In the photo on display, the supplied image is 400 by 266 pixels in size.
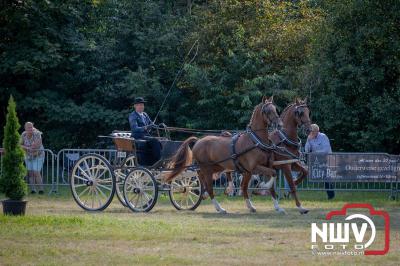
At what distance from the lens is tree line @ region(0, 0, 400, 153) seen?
28.0 metres

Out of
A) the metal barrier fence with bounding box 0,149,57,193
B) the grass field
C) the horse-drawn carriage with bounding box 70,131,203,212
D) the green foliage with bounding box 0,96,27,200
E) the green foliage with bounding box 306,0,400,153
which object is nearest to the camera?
the grass field

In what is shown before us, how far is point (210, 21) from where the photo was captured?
101ft

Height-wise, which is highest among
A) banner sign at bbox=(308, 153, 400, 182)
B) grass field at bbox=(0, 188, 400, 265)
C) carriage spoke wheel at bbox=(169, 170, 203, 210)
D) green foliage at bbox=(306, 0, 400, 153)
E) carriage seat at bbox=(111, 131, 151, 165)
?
green foliage at bbox=(306, 0, 400, 153)

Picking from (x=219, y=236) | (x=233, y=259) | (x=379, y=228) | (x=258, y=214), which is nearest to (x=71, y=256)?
(x=233, y=259)

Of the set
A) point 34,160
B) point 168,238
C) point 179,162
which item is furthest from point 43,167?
A: point 168,238

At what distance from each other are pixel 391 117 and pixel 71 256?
1698 cm

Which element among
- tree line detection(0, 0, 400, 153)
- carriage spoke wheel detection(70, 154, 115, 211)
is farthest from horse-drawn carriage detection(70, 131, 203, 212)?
tree line detection(0, 0, 400, 153)

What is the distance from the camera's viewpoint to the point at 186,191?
61.4 feet

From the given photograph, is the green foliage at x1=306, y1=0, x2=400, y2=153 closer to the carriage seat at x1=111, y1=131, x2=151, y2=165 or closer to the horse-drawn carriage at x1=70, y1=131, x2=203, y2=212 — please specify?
the horse-drawn carriage at x1=70, y1=131, x2=203, y2=212

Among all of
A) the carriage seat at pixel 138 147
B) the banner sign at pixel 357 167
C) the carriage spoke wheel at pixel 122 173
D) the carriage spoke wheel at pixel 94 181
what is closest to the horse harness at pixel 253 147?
the carriage seat at pixel 138 147

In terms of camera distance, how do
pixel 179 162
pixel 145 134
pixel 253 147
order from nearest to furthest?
pixel 253 147 < pixel 179 162 < pixel 145 134

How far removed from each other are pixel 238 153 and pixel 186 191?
166cm

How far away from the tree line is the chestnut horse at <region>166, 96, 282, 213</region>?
9.93 meters

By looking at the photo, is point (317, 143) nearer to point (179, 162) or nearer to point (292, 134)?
point (292, 134)
